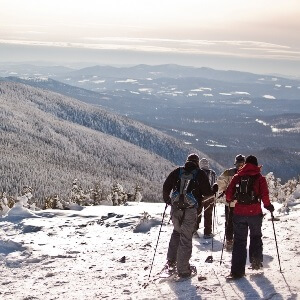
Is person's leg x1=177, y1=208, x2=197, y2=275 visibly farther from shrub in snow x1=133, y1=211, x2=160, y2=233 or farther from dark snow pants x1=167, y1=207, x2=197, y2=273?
shrub in snow x1=133, y1=211, x2=160, y2=233

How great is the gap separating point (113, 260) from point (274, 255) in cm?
420

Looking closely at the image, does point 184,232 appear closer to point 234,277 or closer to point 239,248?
point 239,248

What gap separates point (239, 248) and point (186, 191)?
5.38ft

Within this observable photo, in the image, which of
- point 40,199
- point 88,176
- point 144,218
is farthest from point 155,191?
point 144,218

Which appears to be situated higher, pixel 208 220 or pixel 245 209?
pixel 245 209

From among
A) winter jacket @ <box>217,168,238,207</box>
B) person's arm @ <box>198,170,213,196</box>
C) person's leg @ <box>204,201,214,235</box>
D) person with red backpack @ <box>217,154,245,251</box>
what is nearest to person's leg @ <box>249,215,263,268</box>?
person's arm @ <box>198,170,213,196</box>

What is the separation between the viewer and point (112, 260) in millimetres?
10992

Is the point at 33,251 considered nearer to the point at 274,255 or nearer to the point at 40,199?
the point at 274,255

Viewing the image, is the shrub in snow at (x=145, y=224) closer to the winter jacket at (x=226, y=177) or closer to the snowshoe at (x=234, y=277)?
the winter jacket at (x=226, y=177)

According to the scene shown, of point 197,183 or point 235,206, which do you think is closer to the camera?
point 235,206

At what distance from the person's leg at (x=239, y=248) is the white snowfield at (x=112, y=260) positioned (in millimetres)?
244

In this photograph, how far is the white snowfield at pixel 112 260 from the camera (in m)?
8.13

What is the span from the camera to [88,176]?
179m

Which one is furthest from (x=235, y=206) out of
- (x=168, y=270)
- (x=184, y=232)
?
(x=168, y=270)
